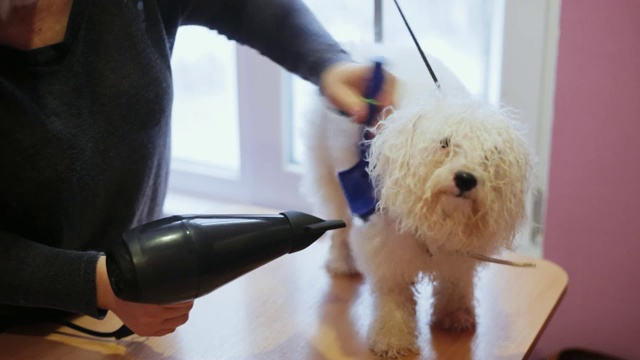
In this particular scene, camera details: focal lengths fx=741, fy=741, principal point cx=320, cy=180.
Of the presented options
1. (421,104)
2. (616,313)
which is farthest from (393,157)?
(616,313)


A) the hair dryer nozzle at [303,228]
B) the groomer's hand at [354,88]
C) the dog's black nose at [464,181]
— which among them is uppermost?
the groomer's hand at [354,88]

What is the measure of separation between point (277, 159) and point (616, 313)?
641mm

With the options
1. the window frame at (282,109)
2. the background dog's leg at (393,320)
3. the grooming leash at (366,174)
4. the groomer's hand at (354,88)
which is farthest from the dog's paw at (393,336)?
the window frame at (282,109)

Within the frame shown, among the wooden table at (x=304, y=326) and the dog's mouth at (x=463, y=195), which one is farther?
the wooden table at (x=304, y=326)

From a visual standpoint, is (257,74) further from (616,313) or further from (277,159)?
(616,313)

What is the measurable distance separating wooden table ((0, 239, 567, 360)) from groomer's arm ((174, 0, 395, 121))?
0.82ft

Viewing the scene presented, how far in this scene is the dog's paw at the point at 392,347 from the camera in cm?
79

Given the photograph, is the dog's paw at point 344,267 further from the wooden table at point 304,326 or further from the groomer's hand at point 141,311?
the groomer's hand at point 141,311

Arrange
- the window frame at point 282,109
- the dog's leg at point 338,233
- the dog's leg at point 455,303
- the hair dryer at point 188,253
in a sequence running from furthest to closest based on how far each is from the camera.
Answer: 1. the window frame at point 282,109
2. the dog's leg at point 338,233
3. the dog's leg at point 455,303
4. the hair dryer at point 188,253

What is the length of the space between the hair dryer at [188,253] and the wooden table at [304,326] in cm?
20

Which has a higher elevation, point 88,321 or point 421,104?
point 421,104

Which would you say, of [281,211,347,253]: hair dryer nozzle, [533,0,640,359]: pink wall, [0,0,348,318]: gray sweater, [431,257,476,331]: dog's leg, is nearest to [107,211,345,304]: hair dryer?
[281,211,347,253]: hair dryer nozzle

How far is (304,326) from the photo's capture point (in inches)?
33.9

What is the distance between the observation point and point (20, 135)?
74cm
